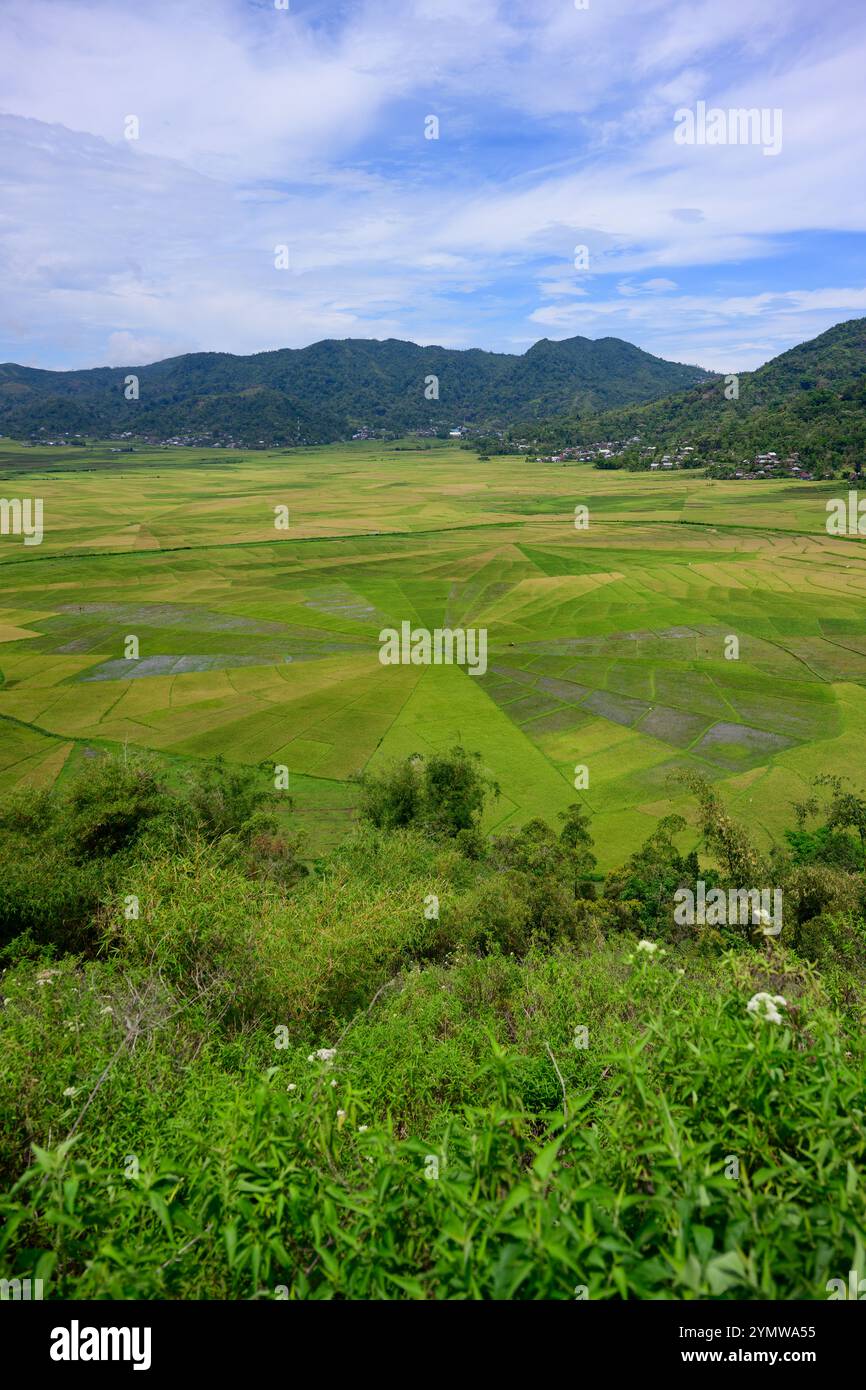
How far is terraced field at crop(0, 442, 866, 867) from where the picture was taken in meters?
47.8

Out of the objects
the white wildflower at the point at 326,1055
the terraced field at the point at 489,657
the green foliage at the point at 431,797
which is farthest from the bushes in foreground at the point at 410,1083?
the terraced field at the point at 489,657

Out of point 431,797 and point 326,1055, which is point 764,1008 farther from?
point 431,797

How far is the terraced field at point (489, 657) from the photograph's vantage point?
47.8m

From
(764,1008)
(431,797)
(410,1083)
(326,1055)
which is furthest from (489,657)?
(764,1008)

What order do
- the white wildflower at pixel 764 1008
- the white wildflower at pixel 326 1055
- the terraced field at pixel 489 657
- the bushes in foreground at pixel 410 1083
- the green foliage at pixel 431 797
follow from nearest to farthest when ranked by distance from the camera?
the bushes in foreground at pixel 410 1083, the white wildflower at pixel 764 1008, the white wildflower at pixel 326 1055, the green foliage at pixel 431 797, the terraced field at pixel 489 657

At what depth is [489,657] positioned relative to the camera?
72125 millimetres

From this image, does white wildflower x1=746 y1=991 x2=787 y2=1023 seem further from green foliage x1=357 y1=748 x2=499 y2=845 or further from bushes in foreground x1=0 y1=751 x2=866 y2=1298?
green foliage x1=357 y1=748 x2=499 y2=845

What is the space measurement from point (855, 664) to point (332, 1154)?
73543 millimetres

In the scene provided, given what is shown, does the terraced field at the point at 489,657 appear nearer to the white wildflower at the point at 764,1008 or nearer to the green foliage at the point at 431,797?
the green foliage at the point at 431,797

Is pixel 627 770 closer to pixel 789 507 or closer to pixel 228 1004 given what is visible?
pixel 228 1004

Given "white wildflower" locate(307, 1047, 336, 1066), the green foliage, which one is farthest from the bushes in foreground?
the green foliage
